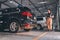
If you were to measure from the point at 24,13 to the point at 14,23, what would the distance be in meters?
0.90

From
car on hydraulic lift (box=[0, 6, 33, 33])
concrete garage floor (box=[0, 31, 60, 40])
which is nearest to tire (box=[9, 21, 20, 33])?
car on hydraulic lift (box=[0, 6, 33, 33])

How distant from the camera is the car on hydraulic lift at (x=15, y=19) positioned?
47.5ft

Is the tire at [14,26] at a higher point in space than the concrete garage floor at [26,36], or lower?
higher

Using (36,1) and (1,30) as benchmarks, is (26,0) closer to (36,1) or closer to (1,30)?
(36,1)

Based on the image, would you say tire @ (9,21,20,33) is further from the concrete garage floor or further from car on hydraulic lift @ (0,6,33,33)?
the concrete garage floor

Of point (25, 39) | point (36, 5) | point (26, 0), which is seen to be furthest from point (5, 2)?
point (25, 39)

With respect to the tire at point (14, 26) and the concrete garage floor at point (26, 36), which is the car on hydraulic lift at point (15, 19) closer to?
the tire at point (14, 26)

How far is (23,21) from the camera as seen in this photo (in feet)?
47.6

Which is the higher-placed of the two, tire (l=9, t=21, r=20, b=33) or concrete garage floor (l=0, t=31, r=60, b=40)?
tire (l=9, t=21, r=20, b=33)

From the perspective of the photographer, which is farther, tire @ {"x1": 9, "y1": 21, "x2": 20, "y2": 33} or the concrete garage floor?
tire @ {"x1": 9, "y1": 21, "x2": 20, "y2": 33}

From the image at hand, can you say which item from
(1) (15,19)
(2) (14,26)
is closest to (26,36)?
(2) (14,26)

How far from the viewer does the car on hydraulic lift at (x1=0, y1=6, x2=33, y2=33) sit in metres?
14.5

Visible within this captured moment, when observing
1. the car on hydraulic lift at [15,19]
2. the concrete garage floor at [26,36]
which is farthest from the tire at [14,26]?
the concrete garage floor at [26,36]

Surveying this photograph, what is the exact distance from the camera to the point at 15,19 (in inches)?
574
